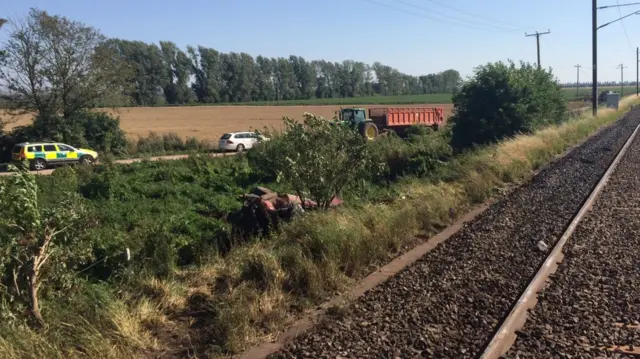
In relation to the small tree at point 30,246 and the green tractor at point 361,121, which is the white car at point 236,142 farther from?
the small tree at point 30,246

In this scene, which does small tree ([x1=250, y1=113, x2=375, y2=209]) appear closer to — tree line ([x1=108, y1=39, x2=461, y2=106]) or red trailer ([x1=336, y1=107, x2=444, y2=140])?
red trailer ([x1=336, y1=107, x2=444, y2=140])

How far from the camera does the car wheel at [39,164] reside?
31089mm

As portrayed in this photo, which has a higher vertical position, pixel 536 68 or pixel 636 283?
pixel 536 68

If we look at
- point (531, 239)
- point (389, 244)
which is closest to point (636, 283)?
point (531, 239)

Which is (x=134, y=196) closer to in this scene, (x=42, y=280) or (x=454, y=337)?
(x=42, y=280)

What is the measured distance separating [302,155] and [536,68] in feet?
84.8

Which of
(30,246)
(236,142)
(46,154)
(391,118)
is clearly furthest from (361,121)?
(30,246)

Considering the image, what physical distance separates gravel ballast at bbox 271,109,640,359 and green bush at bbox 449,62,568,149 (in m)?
16.2

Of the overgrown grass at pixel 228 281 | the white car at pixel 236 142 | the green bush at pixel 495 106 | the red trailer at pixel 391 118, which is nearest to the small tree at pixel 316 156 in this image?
the overgrown grass at pixel 228 281

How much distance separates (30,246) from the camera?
6117mm

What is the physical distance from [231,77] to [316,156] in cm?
13196

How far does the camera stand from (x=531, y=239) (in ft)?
31.0

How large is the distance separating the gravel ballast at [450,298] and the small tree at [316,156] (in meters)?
2.56

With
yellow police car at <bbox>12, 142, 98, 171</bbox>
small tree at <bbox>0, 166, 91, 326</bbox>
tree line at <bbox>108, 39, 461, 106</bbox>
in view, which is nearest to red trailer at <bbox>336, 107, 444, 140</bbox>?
yellow police car at <bbox>12, 142, 98, 171</bbox>
